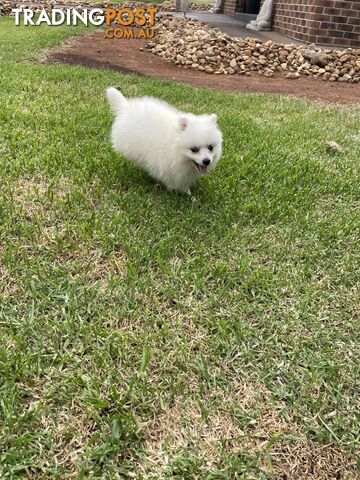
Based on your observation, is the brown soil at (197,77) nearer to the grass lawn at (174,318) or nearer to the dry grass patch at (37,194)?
the grass lawn at (174,318)

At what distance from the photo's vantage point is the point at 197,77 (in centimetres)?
784

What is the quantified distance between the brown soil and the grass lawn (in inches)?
155

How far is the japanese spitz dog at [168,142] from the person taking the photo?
2850 millimetres

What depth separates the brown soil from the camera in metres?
7.29

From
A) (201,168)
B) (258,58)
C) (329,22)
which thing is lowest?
(201,168)

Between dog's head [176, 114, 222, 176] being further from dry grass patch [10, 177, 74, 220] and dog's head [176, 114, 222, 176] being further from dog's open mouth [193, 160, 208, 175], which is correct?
dry grass patch [10, 177, 74, 220]

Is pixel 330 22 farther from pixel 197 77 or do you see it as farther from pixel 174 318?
pixel 174 318

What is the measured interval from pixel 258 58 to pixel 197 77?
197cm

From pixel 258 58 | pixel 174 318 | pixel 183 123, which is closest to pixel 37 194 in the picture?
pixel 183 123

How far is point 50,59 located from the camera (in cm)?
767

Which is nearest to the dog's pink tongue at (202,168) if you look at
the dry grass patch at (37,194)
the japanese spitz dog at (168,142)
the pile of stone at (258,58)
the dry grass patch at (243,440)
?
the japanese spitz dog at (168,142)

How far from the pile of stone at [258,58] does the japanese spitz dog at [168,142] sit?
5.77 meters

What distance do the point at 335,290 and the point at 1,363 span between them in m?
1.83

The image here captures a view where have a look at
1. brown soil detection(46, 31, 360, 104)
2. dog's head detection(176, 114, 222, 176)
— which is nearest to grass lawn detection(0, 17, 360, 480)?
dog's head detection(176, 114, 222, 176)
